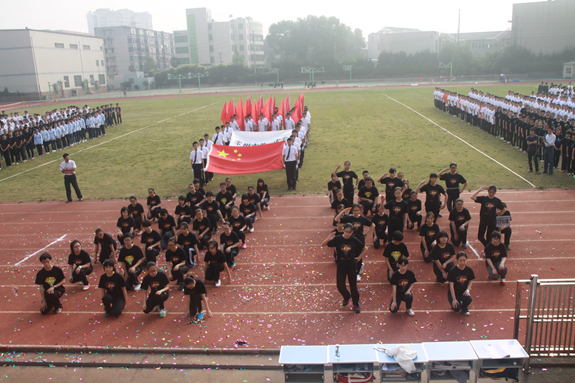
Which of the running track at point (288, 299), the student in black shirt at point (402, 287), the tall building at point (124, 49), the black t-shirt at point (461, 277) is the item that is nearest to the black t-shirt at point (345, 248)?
the student in black shirt at point (402, 287)

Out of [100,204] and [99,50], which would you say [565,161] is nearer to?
[100,204]

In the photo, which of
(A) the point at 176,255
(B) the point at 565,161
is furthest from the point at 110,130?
(B) the point at 565,161

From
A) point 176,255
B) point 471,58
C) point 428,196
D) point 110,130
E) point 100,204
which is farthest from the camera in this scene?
point 471,58

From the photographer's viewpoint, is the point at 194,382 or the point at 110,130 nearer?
the point at 194,382

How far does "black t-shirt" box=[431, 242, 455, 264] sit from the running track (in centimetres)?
55

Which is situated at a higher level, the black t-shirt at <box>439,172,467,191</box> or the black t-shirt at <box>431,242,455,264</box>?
the black t-shirt at <box>439,172,467,191</box>

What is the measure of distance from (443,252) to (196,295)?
469 centimetres

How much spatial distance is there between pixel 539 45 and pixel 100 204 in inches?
2983

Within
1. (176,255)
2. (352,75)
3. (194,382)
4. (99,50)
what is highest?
(99,50)

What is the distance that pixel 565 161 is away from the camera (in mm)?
15844

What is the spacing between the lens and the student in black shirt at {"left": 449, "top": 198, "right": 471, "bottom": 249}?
32.5 feet

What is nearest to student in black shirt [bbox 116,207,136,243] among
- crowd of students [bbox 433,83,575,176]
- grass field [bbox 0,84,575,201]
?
grass field [bbox 0,84,575,201]

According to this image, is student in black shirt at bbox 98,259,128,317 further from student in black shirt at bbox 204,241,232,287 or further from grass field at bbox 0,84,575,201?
grass field at bbox 0,84,575,201

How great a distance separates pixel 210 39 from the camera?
347ft
